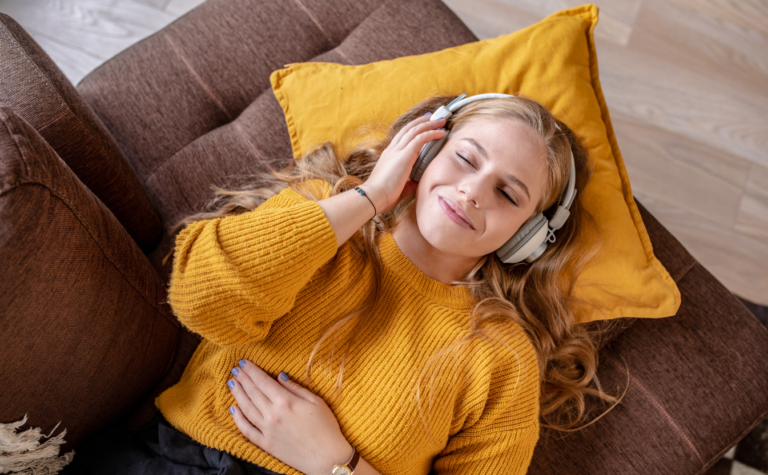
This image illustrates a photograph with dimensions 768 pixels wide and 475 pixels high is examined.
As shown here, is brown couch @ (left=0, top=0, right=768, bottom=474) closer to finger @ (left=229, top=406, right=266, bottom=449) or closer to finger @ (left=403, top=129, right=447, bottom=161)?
finger @ (left=229, top=406, right=266, bottom=449)

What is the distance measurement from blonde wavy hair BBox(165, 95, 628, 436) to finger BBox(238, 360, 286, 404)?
0.90 feet

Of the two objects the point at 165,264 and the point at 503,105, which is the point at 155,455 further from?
the point at 503,105

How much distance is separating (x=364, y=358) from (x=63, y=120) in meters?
0.92

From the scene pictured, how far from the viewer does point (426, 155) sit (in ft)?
3.85

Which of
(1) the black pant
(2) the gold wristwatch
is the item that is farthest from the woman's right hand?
(1) the black pant

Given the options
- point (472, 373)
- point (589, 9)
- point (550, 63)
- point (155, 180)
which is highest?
point (589, 9)

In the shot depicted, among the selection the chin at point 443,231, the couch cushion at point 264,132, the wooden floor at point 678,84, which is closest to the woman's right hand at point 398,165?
the chin at point 443,231

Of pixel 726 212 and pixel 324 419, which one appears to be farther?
pixel 726 212

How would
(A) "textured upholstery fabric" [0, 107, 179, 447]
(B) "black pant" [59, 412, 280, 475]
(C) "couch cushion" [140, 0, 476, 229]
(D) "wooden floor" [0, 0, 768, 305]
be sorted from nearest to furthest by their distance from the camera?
(A) "textured upholstery fabric" [0, 107, 179, 447]
(B) "black pant" [59, 412, 280, 475]
(C) "couch cushion" [140, 0, 476, 229]
(D) "wooden floor" [0, 0, 768, 305]

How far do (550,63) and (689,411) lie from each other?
1064 mm

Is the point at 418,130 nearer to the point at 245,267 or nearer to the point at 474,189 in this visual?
the point at 474,189

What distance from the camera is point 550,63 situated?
4.47 feet

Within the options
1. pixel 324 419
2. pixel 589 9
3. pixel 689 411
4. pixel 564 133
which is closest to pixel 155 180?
pixel 324 419

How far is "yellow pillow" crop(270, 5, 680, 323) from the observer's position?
130cm
